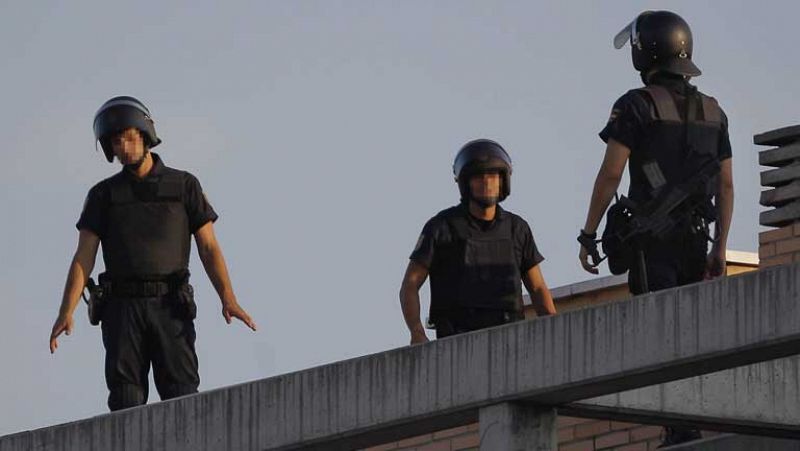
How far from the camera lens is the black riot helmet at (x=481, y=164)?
1108cm

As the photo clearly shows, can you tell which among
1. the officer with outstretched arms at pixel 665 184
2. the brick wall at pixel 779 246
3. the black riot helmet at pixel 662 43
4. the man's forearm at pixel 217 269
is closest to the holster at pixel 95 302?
the man's forearm at pixel 217 269

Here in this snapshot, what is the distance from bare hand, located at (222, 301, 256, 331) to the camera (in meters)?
10.9

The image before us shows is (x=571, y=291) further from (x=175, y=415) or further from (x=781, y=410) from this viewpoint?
(x=175, y=415)

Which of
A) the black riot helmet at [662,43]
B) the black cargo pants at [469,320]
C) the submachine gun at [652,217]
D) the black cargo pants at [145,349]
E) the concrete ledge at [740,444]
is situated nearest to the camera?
the submachine gun at [652,217]

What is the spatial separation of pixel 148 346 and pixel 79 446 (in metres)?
0.53

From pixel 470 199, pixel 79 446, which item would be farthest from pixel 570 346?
pixel 79 446

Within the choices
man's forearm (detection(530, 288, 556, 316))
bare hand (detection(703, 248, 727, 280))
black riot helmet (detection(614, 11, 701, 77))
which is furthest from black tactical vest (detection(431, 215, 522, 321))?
black riot helmet (detection(614, 11, 701, 77))

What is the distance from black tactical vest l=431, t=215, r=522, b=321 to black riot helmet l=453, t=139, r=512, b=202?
244 mm

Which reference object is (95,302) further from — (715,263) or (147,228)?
(715,263)

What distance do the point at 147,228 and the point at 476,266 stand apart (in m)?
1.47

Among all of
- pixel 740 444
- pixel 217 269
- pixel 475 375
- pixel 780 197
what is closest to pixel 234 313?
pixel 217 269

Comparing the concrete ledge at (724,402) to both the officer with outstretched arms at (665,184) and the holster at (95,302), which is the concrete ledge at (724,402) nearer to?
the officer with outstretched arms at (665,184)

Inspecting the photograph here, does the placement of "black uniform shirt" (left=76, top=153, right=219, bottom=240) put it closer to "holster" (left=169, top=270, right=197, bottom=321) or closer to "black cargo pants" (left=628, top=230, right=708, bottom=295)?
"holster" (left=169, top=270, right=197, bottom=321)

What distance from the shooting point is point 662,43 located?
35.0 feet
